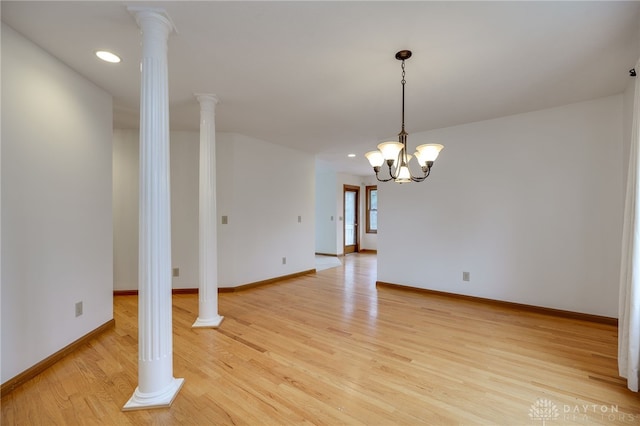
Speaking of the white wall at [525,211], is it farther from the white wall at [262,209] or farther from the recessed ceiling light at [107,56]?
the recessed ceiling light at [107,56]

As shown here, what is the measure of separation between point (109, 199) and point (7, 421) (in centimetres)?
192

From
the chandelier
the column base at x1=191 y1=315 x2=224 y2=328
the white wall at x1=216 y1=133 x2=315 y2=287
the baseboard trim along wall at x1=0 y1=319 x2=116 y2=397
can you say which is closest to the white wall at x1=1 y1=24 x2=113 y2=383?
the baseboard trim along wall at x1=0 y1=319 x2=116 y2=397

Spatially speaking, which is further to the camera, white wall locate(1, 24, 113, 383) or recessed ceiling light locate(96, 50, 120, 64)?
recessed ceiling light locate(96, 50, 120, 64)

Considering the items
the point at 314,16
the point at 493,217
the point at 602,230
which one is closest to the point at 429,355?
the point at 493,217

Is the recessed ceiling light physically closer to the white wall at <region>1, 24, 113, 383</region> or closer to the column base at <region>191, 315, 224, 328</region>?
the white wall at <region>1, 24, 113, 383</region>

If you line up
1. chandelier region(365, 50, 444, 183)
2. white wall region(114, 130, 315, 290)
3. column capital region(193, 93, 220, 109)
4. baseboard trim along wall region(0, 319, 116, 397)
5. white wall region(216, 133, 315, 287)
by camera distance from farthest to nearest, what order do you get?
white wall region(216, 133, 315, 287) → white wall region(114, 130, 315, 290) → column capital region(193, 93, 220, 109) → chandelier region(365, 50, 444, 183) → baseboard trim along wall region(0, 319, 116, 397)

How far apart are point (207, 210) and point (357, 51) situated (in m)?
2.13

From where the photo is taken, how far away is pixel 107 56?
7.09ft

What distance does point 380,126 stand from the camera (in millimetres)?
3898

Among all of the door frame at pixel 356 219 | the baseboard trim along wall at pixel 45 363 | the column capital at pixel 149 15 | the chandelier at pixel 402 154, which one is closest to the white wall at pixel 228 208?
the baseboard trim along wall at pixel 45 363

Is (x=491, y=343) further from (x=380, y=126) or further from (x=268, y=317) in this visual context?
(x=380, y=126)

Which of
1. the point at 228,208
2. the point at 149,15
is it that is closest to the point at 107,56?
the point at 149,15

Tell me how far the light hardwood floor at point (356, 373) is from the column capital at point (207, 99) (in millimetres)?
2433

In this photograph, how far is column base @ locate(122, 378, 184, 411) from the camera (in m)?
1.70
